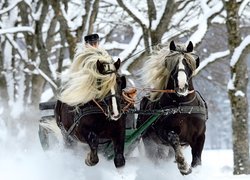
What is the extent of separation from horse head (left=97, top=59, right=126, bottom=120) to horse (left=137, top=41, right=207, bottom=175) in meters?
0.54

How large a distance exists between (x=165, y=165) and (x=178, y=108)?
1131mm

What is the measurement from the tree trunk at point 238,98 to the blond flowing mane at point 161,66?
3251mm

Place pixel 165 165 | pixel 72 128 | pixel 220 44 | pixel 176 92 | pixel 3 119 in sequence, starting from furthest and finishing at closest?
1. pixel 220 44
2. pixel 3 119
3. pixel 165 165
4. pixel 72 128
5. pixel 176 92

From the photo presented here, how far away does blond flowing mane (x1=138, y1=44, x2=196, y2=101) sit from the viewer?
7047 millimetres

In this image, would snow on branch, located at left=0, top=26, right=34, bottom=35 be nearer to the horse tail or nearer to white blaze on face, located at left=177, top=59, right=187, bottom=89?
the horse tail

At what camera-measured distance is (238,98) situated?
1064 cm

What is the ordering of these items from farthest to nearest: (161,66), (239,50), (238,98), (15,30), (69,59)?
(69,59) → (15,30) → (238,98) → (239,50) → (161,66)

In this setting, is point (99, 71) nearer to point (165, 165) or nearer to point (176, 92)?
point (176, 92)

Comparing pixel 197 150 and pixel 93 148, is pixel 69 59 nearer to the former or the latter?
pixel 197 150

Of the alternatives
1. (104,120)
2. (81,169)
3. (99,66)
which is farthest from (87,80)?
(81,169)

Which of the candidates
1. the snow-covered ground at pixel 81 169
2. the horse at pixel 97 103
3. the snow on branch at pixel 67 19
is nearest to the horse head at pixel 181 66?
the horse at pixel 97 103

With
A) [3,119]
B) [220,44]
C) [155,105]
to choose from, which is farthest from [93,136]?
[220,44]

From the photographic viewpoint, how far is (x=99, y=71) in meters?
6.95

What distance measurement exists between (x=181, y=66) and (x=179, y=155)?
40.6 inches
